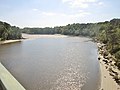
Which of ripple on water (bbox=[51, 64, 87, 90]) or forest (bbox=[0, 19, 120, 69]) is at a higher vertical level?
forest (bbox=[0, 19, 120, 69])

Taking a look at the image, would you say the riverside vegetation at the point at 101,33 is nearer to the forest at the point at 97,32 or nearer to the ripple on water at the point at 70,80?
the forest at the point at 97,32

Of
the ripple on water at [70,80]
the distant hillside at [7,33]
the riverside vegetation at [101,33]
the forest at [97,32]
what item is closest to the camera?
the ripple on water at [70,80]

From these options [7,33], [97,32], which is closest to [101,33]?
[97,32]

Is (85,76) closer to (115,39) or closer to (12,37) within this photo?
(115,39)

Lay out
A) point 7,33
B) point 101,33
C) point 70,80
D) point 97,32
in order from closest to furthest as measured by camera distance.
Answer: point 70,80
point 101,33
point 7,33
point 97,32

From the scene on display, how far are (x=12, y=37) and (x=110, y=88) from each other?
8885 cm

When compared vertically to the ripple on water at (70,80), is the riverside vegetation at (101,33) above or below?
above

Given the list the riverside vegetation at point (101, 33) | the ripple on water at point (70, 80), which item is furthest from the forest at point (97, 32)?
the ripple on water at point (70, 80)

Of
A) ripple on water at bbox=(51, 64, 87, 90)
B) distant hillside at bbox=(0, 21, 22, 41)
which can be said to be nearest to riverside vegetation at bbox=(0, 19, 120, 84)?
distant hillside at bbox=(0, 21, 22, 41)

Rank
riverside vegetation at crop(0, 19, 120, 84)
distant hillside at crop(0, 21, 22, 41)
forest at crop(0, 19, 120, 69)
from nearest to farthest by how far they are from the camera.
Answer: riverside vegetation at crop(0, 19, 120, 84)
forest at crop(0, 19, 120, 69)
distant hillside at crop(0, 21, 22, 41)

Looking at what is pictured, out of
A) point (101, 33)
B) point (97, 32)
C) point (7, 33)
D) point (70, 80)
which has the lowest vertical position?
point (70, 80)

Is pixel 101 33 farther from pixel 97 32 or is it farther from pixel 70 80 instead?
pixel 70 80

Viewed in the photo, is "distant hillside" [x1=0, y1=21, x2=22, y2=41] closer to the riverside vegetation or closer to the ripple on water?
the riverside vegetation

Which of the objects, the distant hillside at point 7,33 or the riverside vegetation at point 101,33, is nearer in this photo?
the riverside vegetation at point 101,33
